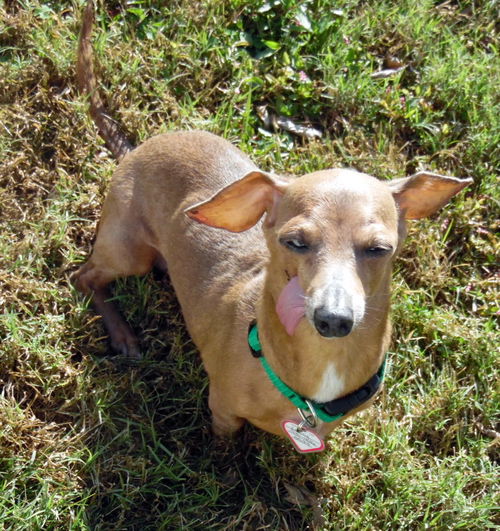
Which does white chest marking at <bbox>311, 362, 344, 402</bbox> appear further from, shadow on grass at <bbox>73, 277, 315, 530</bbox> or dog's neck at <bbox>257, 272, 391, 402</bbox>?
shadow on grass at <bbox>73, 277, 315, 530</bbox>

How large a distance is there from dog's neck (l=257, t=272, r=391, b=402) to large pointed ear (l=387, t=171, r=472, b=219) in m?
0.43

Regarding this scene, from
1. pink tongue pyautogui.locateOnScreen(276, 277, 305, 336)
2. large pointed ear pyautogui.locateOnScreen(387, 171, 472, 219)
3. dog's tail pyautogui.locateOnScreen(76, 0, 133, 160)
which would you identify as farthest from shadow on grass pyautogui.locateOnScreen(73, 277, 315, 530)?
large pointed ear pyautogui.locateOnScreen(387, 171, 472, 219)

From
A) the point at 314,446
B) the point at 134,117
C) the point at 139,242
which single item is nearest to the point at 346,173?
the point at 314,446

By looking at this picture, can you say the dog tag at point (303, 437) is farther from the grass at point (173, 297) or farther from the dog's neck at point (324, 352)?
the grass at point (173, 297)

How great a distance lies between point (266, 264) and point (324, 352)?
0.66m

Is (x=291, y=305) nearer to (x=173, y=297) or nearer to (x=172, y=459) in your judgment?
(x=172, y=459)

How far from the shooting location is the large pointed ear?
309 centimetres

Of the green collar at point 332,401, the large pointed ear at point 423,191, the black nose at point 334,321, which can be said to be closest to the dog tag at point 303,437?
the green collar at point 332,401

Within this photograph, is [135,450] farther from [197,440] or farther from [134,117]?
[134,117]

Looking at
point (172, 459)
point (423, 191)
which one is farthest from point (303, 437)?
point (423, 191)

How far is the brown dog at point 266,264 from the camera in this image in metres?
2.83

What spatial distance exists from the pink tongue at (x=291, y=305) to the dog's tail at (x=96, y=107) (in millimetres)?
2167

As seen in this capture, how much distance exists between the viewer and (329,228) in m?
2.84

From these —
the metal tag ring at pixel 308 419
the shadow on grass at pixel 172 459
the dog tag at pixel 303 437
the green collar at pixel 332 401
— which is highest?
the green collar at pixel 332 401
